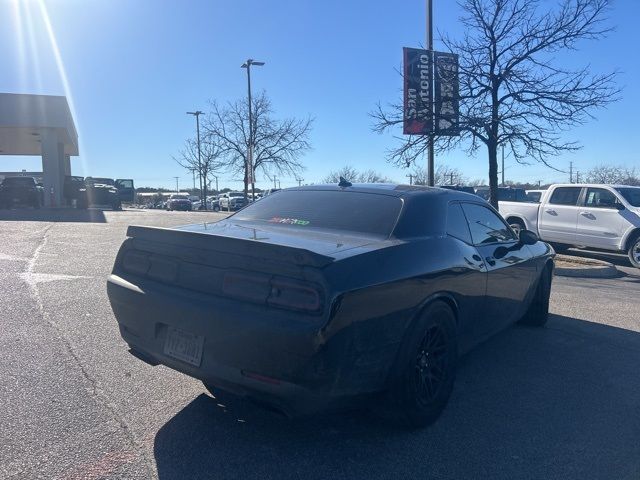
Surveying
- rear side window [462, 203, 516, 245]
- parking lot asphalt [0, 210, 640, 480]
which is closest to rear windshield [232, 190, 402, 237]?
rear side window [462, 203, 516, 245]

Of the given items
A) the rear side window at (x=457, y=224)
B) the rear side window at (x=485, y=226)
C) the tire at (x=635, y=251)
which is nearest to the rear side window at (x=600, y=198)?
the tire at (x=635, y=251)

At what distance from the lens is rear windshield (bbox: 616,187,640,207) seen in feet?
39.1

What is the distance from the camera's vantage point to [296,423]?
3615 millimetres

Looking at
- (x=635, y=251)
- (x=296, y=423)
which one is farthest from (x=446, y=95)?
(x=296, y=423)

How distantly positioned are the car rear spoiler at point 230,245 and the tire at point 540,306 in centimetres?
Result: 378

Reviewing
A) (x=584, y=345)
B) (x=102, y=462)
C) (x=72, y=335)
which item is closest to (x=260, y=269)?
(x=102, y=462)

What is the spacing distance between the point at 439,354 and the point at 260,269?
144 centimetres

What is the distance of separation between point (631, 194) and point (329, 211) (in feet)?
33.9

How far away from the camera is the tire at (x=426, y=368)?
336 centimetres

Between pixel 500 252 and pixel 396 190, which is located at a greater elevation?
pixel 396 190

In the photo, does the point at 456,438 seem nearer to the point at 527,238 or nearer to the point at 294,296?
the point at 294,296

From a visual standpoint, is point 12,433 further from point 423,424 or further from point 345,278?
point 423,424

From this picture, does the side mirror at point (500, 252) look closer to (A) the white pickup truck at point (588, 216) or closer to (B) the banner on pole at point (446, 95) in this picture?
(B) the banner on pole at point (446, 95)

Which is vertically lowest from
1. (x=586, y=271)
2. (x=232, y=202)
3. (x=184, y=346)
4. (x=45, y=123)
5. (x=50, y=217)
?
(x=586, y=271)
